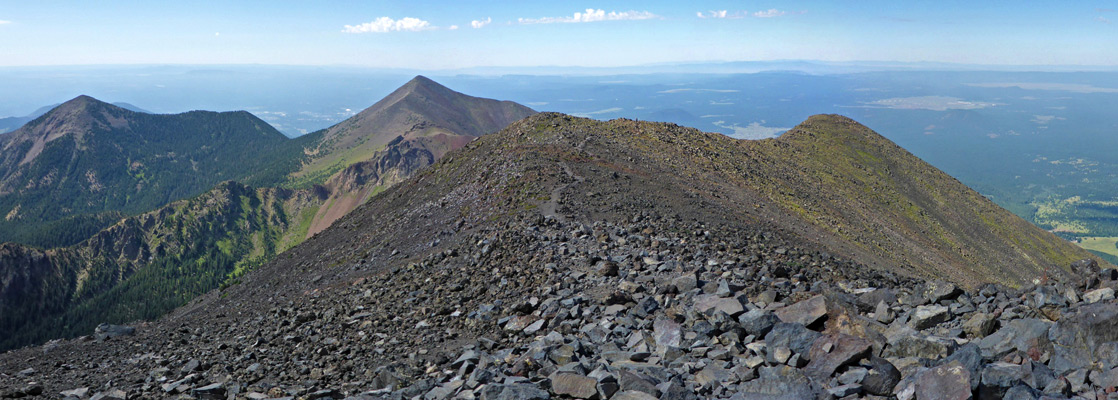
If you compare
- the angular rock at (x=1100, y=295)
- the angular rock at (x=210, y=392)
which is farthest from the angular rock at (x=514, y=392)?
the angular rock at (x=1100, y=295)

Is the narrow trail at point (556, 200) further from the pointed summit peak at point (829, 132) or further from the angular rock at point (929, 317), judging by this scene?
the pointed summit peak at point (829, 132)

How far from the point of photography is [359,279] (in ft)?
95.9

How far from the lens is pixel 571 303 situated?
1766 cm

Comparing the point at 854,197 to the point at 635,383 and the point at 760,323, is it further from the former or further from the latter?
the point at 635,383

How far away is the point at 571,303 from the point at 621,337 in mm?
3367

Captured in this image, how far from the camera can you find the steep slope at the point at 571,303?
1172 centimetres

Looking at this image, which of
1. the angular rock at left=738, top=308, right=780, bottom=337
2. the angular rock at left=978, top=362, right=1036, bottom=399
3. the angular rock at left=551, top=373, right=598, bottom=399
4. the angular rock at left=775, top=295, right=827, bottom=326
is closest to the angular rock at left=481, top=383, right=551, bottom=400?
the angular rock at left=551, top=373, right=598, bottom=399

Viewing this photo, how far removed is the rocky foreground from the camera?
10.6 m

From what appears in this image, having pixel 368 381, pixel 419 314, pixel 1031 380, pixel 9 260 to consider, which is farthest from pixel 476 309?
pixel 9 260

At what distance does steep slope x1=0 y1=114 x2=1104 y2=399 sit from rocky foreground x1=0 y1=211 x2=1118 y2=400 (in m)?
0.07

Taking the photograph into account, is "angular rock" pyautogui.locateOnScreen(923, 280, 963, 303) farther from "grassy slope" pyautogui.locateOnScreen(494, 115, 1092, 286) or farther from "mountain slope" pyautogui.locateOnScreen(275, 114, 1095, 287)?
"grassy slope" pyautogui.locateOnScreen(494, 115, 1092, 286)

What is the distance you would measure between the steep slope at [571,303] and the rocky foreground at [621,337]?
2.9 inches

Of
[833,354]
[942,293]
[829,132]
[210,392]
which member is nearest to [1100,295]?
[942,293]

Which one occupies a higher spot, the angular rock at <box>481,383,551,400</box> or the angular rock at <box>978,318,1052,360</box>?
the angular rock at <box>978,318,1052,360</box>
